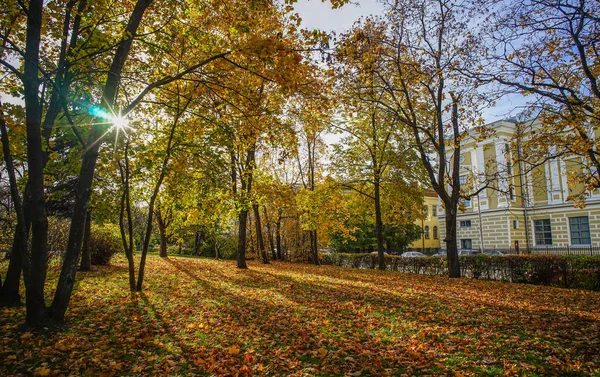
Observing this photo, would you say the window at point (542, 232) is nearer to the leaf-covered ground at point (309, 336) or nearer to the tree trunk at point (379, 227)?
the tree trunk at point (379, 227)

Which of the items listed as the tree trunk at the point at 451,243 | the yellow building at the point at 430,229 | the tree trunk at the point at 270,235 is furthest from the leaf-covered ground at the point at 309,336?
the yellow building at the point at 430,229

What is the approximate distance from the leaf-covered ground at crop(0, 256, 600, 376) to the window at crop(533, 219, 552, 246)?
99.0 ft

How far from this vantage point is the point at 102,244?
52.9 feet

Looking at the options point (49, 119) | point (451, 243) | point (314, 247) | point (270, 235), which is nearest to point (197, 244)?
point (270, 235)

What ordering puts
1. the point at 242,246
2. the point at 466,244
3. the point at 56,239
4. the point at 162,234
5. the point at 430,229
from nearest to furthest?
the point at 56,239, the point at 242,246, the point at 162,234, the point at 466,244, the point at 430,229

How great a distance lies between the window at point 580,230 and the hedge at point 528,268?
2330 cm

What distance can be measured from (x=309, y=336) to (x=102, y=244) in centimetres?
1394

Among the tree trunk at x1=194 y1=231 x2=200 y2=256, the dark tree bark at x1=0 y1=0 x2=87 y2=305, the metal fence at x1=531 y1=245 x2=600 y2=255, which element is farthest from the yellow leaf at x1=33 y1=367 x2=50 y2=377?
the metal fence at x1=531 y1=245 x2=600 y2=255

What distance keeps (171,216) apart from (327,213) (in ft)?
43.1

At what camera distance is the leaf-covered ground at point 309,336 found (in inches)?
175

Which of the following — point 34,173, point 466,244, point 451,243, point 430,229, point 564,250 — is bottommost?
point 564,250

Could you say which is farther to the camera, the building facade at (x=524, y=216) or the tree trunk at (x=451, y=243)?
the building facade at (x=524, y=216)

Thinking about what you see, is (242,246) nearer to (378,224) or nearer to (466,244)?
(378,224)

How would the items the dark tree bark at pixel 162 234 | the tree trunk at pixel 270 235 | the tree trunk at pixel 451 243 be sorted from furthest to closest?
the tree trunk at pixel 270 235
the dark tree bark at pixel 162 234
the tree trunk at pixel 451 243
